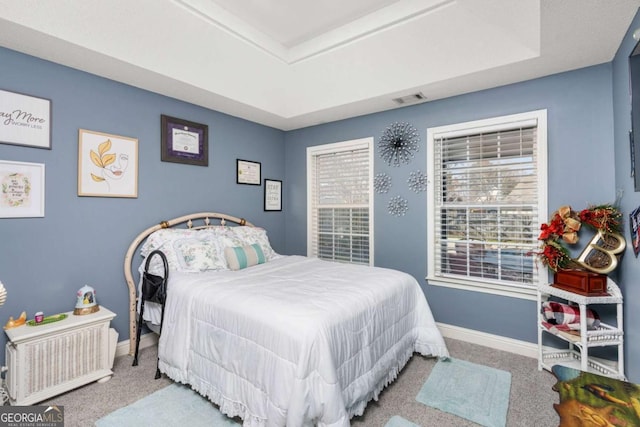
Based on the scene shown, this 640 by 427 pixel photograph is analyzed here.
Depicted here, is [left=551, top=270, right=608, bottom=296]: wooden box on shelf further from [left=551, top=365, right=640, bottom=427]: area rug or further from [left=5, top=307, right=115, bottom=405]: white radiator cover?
[left=5, top=307, right=115, bottom=405]: white radiator cover

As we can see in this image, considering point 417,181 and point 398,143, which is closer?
point 417,181

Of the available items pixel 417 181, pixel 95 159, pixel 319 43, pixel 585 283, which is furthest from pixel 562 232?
pixel 95 159

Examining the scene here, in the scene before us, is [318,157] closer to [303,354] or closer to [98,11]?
[98,11]

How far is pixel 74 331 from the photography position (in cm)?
221

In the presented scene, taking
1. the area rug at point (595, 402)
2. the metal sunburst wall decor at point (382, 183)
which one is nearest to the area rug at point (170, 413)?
the area rug at point (595, 402)

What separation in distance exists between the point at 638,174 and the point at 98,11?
366cm

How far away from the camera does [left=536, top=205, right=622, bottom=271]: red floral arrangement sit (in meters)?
2.37

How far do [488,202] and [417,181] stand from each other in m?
0.73

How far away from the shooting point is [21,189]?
7.45 ft

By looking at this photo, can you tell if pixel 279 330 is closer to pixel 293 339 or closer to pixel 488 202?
pixel 293 339

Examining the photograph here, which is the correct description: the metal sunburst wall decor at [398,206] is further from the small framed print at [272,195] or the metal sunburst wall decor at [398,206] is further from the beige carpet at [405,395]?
the small framed print at [272,195]

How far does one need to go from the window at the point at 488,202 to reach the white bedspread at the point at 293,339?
0.82m

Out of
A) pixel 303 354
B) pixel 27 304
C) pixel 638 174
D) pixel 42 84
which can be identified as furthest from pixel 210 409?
pixel 638 174

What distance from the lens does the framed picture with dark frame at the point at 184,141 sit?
3.14m
